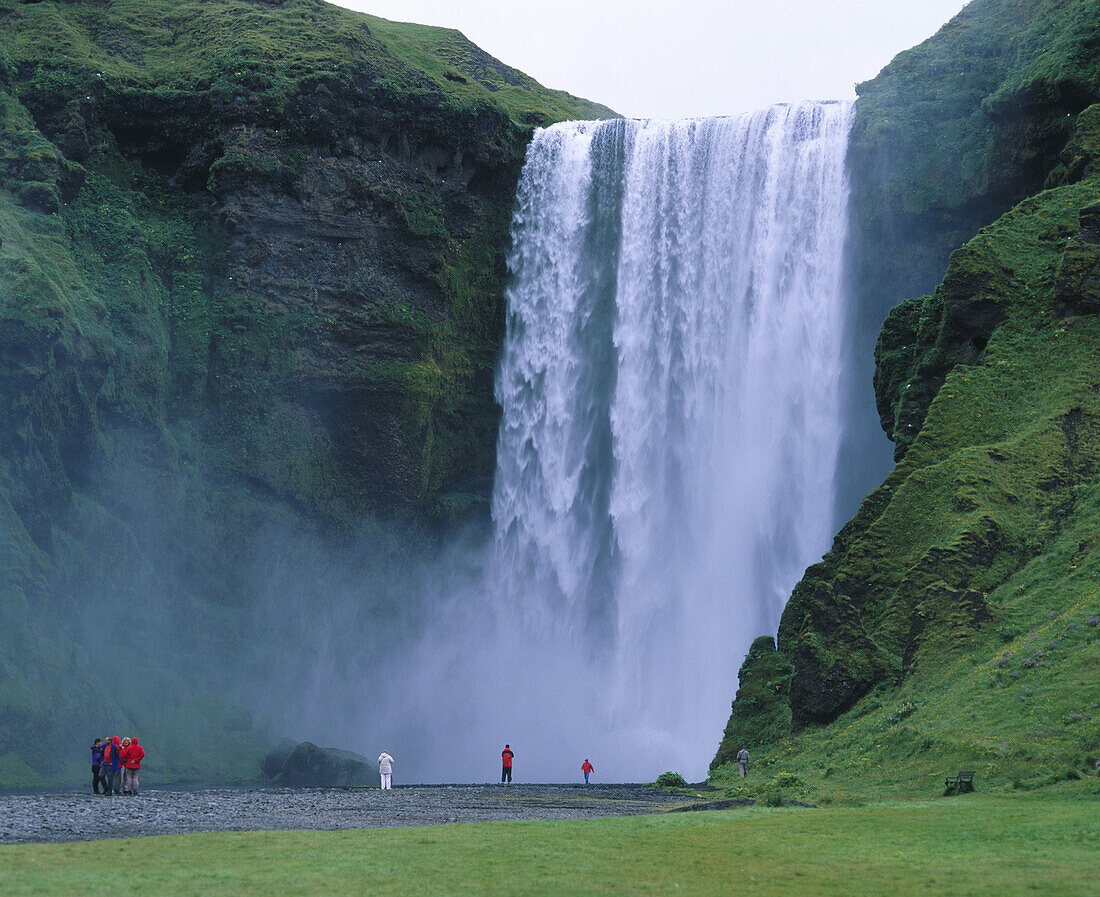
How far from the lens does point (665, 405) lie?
61.8 m

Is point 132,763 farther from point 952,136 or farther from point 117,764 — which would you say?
point 952,136

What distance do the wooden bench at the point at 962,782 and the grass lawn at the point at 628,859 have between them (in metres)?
2.56

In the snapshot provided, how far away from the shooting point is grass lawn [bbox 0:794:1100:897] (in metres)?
13.9

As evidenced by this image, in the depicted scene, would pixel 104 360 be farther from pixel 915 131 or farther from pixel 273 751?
pixel 915 131

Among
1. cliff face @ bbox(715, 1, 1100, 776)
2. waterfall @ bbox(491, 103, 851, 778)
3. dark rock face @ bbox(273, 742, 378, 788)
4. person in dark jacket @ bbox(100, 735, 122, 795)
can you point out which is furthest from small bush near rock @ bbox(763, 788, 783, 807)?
waterfall @ bbox(491, 103, 851, 778)

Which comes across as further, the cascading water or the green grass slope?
the cascading water

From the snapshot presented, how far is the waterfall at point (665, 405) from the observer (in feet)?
188

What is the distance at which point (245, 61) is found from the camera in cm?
6272

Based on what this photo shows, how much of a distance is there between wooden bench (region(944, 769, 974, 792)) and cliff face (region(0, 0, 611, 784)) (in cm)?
3792

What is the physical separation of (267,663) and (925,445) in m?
37.6

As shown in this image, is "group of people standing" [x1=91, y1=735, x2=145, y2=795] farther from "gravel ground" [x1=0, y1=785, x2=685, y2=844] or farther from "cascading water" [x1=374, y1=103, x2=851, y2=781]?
"cascading water" [x1=374, y1=103, x2=851, y2=781]

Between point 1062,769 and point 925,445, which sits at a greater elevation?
point 925,445

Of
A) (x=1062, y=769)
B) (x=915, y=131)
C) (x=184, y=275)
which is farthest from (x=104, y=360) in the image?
(x=1062, y=769)

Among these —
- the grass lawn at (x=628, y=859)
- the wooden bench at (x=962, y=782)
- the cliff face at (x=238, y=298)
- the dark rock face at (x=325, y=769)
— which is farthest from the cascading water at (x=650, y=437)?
the grass lawn at (x=628, y=859)
